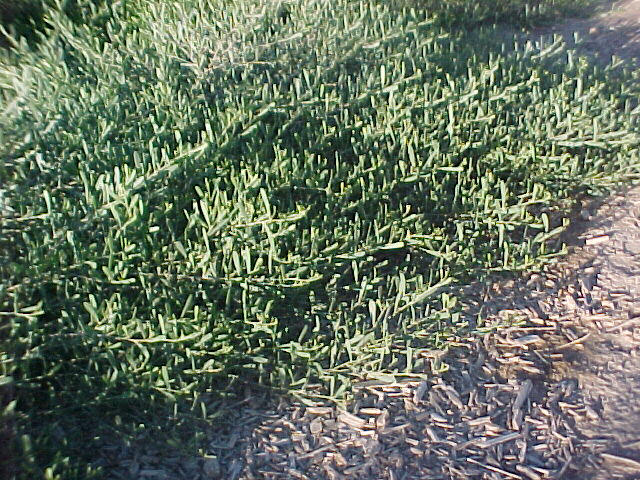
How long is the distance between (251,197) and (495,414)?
1253 millimetres

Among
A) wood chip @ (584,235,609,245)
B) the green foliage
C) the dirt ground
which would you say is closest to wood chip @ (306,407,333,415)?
the dirt ground

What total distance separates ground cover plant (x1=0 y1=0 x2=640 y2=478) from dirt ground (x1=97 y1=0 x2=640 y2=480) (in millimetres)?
108

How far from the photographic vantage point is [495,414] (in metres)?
2.76

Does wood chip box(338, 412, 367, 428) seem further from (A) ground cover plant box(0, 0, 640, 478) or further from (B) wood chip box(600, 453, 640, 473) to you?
(B) wood chip box(600, 453, 640, 473)

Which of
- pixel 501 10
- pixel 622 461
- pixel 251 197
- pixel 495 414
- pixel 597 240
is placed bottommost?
pixel 622 461

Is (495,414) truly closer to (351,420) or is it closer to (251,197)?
(351,420)

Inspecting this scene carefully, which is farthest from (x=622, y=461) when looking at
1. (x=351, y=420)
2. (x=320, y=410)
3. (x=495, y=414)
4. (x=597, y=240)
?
(x=597, y=240)

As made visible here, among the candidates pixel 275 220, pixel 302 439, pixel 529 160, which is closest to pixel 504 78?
pixel 529 160

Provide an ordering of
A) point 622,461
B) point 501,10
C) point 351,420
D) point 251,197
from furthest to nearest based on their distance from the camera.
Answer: point 501,10 < point 251,197 < point 351,420 < point 622,461

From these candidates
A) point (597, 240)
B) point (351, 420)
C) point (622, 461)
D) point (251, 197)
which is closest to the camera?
point (622, 461)

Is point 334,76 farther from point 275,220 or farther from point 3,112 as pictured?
point 3,112

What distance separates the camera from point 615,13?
18.9 ft

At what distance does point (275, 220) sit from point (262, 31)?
5.09ft

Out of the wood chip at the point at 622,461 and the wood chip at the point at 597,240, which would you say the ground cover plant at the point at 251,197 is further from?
the wood chip at the point at 622,461
